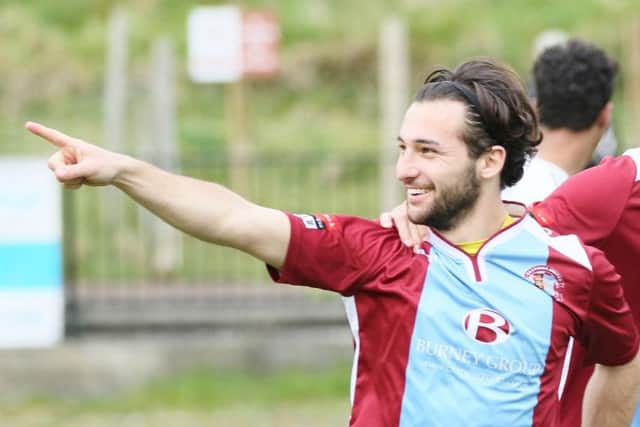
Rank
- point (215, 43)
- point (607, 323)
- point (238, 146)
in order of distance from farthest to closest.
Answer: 1. point (238, 146)
2. point (215, 43)
3. point (607, 323)

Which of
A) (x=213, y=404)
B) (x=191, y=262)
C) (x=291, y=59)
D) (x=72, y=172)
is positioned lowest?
(x=213, y=404)

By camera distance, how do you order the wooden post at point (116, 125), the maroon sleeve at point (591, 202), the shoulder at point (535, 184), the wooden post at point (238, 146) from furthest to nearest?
the wooden post at point (116, 125), the wooden post at point (238, 146), the shoulder at point (535, 184), the maroon sleeve at point (591, 202)

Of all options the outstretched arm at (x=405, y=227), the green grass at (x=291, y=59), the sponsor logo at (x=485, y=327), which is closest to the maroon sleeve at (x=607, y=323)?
the sponsor logo at (x=485, y=327)

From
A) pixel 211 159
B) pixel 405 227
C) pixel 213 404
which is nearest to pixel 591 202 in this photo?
pixel 405 227

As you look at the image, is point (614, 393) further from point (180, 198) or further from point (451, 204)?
point (180, 198)

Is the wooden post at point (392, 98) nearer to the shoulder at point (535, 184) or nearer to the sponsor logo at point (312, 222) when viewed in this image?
the shoulder at point (535, 184)

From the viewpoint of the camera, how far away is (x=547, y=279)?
136 inches

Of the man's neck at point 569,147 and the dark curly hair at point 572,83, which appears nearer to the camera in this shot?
the man's neck at point 569,147

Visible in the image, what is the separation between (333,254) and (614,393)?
0.94 m

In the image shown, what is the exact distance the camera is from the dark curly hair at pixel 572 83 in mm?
4625

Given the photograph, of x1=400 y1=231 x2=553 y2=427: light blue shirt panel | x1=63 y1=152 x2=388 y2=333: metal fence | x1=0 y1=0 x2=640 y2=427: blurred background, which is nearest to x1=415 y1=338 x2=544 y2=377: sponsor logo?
x1=400 y1=231 x2=553 y2=427: light blue shirt panel

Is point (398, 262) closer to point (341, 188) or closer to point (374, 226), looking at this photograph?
point (374, 226)

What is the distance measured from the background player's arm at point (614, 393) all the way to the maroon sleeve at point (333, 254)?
2.38ft

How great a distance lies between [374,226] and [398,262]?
0.13 m
